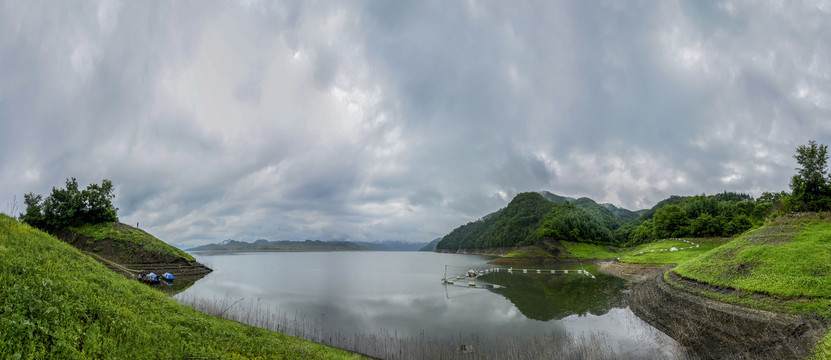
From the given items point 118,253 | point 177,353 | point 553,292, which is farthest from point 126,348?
point 118,253

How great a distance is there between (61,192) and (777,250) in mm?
101424

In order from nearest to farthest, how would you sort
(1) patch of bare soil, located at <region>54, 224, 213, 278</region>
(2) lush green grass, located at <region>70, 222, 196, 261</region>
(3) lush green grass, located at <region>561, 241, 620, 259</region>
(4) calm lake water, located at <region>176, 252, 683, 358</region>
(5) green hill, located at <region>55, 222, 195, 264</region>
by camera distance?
(4) calm lake water, located at <region>176, 252, 683, 358</region> → (1) patch of bare soil, located at <region>54, 224, 213, 278</region> → (5) green hill, located at <region>55, 222, 195, 264</region> → (2) lush green grass, located at <region>70, 222, 196, 261</region> → (3) lush green grass, located at <region>561, 241, 620, 259</region>

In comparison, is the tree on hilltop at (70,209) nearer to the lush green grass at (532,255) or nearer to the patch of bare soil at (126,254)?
the patch of bare soil at (126,254)

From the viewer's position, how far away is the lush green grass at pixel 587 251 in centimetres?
10625

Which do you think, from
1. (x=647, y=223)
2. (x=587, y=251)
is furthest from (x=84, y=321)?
(x=647, y=223)

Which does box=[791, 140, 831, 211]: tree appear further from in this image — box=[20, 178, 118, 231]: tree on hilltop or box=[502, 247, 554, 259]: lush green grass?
box=[20, 178, 118, 231]: tree on hilltop

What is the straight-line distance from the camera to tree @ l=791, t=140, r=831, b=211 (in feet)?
110

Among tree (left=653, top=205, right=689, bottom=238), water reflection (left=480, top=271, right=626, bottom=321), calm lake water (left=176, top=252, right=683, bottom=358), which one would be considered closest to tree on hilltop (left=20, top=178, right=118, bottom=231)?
calm lake water (left=176, top=252, right=683, bottom=358)

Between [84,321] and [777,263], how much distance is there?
4174cm

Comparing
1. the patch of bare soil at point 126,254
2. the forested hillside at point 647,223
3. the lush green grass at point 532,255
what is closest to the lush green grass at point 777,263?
the forested hillside at point 647,223

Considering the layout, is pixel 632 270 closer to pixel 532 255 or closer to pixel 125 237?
pixel 532 255

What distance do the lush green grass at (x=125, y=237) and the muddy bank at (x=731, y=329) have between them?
2946 inches

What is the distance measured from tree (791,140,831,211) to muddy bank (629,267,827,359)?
20741mm

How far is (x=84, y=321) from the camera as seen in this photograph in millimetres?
9172
